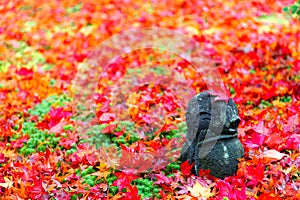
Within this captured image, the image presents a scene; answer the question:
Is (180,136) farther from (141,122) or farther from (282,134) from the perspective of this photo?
(282,134)

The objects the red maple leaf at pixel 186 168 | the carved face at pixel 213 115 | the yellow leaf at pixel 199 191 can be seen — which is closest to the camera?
the yellow leaf at pixel 199 191

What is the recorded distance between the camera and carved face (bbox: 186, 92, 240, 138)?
3312 millimetres

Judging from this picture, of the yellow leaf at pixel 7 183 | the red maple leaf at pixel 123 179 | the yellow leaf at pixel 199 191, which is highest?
the yellow leaf at pixel 7 183

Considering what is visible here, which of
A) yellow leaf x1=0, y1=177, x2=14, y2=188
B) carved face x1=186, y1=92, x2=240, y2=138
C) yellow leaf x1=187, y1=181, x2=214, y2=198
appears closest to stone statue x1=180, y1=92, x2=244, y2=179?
carved face x1=186, y1=92, x2=240, y2=138

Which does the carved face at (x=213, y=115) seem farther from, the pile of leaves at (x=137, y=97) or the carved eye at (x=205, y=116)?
the pile of leaves at (x=137, y=97)

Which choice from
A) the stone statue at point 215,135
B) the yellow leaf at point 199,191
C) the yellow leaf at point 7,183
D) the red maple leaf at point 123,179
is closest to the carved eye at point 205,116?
the stone statue at point 215,135

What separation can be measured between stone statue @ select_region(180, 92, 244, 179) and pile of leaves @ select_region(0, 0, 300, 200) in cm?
9

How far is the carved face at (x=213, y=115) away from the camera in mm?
3312

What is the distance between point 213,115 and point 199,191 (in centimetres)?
60

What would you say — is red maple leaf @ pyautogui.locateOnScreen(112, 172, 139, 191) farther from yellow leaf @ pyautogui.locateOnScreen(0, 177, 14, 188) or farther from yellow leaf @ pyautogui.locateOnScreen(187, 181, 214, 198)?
yellow leaf @ pyautogui.locateOnScreen(0, 177, 14, 188)

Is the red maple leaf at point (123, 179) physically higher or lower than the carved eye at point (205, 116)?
lower

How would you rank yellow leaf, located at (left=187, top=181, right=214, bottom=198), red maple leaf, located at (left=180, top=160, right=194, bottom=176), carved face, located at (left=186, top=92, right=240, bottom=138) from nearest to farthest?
1. yellow leaf, located at (left=187, top=181, right=214, bottom=198)
2. carved face, located at (left=186, top=92, right=240, bottom=138)
3. red maple leaf, located at (left=180, top=160, right=194, bottom=176)

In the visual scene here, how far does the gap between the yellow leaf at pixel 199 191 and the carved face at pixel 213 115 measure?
0.44 m

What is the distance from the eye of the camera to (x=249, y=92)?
4727mm
